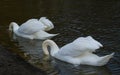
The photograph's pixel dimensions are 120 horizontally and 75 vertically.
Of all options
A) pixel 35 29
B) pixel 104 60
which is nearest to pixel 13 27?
pixel 35 29

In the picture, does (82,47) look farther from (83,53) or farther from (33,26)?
(33,26)

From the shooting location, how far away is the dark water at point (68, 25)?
1170 centimetres

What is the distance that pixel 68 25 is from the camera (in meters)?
16.5

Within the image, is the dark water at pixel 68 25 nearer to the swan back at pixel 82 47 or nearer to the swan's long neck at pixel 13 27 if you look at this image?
the swan's long neck at pixel 13 27

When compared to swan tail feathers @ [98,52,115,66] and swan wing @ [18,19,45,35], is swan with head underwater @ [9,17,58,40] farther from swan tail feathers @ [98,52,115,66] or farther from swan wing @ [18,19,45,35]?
swan tail feathers @ [98,52,115,66]

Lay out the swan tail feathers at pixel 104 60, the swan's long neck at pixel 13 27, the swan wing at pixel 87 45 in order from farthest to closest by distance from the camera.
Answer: the swan's long neck at pixel 13 27
the swan wing at pixel 87 45
the swan tail feathers at pixel 104 60

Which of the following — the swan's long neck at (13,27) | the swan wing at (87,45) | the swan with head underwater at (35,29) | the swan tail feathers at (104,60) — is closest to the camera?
the swan tail feathers at (104,60)

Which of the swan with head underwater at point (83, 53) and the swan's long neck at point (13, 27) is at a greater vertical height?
the swan's long neck at point (13, 27)

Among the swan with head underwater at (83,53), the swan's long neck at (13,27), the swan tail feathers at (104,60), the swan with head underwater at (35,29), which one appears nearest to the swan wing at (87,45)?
the swan with head underwater at (83,53)

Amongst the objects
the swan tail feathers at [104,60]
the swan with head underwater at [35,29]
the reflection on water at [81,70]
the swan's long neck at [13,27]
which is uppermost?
the swan's long neck at [13,27]

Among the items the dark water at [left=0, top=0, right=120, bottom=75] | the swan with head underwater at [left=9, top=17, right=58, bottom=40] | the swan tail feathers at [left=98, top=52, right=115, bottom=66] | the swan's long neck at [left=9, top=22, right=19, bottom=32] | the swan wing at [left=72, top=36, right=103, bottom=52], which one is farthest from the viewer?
the swan's long neck at [left=9, top=22, right=19, bottom=32]

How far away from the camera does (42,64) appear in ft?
39.4

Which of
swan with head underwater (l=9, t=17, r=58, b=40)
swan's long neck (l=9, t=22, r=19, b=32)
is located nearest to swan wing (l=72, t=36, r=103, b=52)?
swan with head underwater (l=9, t=17, r=58, b=40)

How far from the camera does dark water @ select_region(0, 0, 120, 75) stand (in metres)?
11.7
